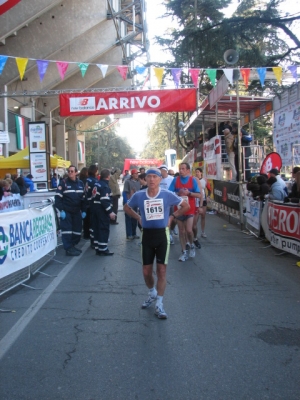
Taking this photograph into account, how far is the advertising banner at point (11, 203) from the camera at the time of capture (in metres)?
10.8

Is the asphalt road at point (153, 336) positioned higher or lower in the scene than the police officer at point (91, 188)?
lower

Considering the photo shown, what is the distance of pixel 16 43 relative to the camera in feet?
75.4

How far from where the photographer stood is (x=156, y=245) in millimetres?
5281

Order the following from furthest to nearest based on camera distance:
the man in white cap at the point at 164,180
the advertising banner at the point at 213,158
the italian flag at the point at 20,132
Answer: the italian flag at the point at 20,132 → the advertising banner at the point at 213,158 → the man in white cap at the point at 164,180

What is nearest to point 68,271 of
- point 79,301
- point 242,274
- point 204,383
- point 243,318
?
point 79,301

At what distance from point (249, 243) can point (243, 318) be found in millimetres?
5764

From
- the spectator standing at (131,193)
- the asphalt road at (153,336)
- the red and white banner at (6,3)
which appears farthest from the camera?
the red and white banner at (6,3)

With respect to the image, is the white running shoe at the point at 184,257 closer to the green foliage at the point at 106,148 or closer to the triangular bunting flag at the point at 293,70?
the triangular bunting flag at the point at 293,70

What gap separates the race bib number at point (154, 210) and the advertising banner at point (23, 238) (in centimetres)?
222

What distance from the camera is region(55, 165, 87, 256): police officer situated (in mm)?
9289

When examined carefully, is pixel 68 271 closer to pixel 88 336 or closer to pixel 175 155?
pixel 88 336

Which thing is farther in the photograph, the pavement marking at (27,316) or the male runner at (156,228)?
the male runner at (156,228)

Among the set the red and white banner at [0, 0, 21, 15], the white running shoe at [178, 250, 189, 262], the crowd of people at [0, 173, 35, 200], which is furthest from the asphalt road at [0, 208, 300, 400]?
the red and white banner at [0, 0, 21, 15]

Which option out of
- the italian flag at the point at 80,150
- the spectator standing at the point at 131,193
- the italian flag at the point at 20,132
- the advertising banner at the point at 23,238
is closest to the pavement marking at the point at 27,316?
the advertising banner at the point at 23,238
